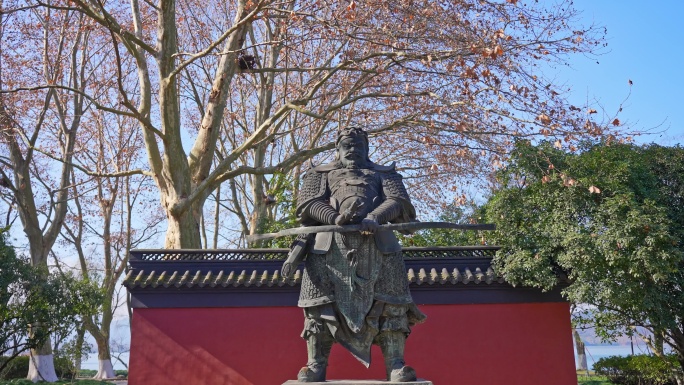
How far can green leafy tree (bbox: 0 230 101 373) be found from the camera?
36.1 ft

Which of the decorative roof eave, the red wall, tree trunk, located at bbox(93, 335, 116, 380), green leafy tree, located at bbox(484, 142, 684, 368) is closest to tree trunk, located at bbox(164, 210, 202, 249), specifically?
the decorative roof eave

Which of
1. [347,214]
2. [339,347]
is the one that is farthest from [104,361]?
[347,214]

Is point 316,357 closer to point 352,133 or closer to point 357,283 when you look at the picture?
point 357,283

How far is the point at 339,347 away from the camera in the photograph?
32.8 ft

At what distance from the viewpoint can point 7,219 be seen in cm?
1952

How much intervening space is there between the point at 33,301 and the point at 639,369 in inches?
434

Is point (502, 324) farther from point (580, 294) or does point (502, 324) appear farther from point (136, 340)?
point (136, 340)

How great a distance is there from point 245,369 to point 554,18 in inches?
312

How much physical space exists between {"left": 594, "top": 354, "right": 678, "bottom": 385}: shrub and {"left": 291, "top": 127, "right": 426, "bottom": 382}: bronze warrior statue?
7931 millimetres

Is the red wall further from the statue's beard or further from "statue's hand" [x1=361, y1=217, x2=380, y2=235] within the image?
"statue's hand" [x1=361, y1=217, x2=380, y2=235]

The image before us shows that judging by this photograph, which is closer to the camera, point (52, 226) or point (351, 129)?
point (351, 129)

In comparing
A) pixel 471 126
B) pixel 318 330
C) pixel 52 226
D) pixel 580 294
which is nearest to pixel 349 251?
pixel 318 330

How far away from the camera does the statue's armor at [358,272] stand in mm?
5035

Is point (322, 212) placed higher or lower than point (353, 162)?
lower
